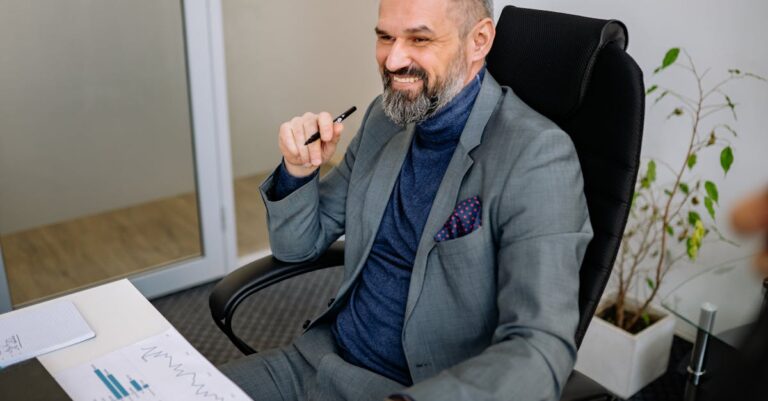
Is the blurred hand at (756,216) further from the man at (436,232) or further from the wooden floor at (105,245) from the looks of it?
the wooden floor at (105,245)

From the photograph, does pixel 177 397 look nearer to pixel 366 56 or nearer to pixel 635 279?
pixel 635 279

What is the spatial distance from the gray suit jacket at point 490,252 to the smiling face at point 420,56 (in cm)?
7

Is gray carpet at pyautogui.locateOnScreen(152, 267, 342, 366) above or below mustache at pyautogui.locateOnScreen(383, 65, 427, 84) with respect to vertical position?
below

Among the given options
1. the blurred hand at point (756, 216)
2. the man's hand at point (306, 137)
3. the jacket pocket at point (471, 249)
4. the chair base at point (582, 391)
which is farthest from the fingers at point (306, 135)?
the blurred hand at point (756, 216)

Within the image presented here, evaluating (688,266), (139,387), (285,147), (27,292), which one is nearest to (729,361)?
(139,387)

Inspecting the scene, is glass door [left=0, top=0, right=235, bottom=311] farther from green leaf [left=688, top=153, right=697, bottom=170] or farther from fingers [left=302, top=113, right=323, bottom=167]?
green leaf [left=688, top=153, right=697, bottom=170]

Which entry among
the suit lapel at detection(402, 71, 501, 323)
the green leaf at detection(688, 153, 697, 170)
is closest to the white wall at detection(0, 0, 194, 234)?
the suit lapel at detection(402, 71, 501, 323)

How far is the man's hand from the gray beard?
0.12 meters

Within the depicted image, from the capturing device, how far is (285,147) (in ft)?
4.33

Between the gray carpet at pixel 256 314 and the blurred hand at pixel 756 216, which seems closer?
the blurred hand at pixel 756 216

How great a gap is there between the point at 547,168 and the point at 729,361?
0.62m

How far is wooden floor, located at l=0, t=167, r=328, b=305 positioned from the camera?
2293 millimetres

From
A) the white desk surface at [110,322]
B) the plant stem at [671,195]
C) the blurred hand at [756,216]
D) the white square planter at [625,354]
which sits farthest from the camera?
the white square planter at [625,354]

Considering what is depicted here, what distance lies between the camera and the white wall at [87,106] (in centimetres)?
208
